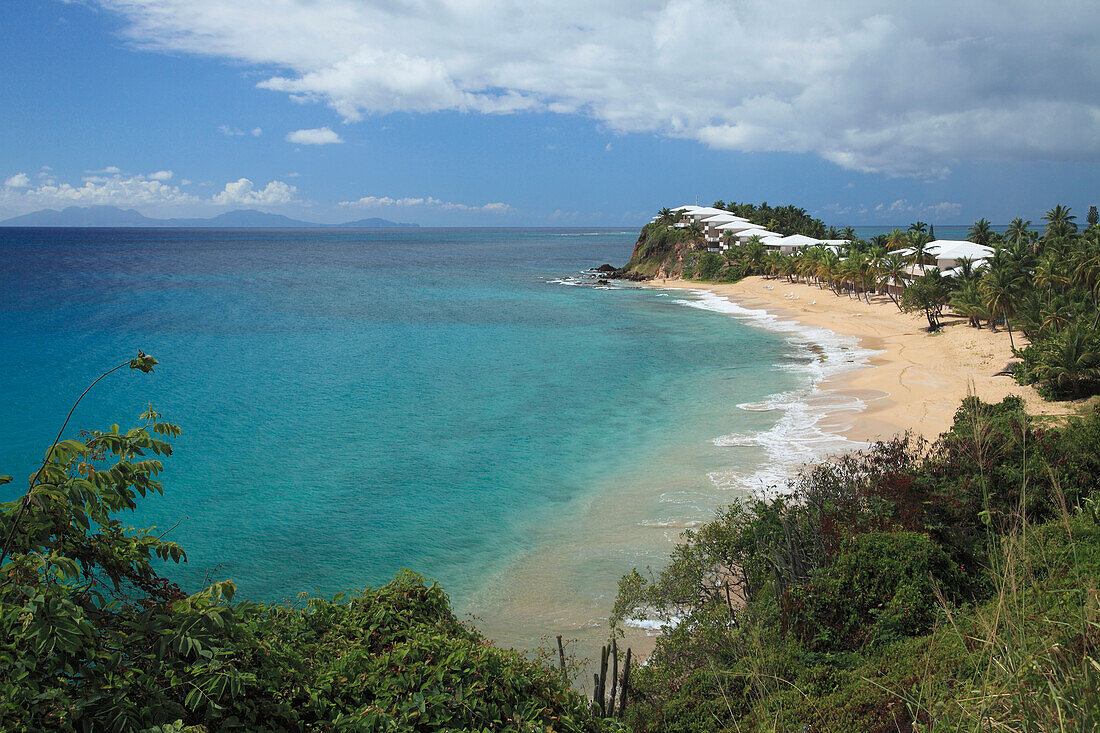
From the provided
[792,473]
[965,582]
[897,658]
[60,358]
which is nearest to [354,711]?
[897,658]

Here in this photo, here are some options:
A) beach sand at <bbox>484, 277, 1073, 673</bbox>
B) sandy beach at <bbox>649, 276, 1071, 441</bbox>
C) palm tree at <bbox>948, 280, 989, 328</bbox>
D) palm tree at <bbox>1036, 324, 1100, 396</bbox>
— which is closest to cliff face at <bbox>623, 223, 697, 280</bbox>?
sandy beach at <bbox>649, 276, 1071, 441</bbox>

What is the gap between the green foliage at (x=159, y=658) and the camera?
15.0ft

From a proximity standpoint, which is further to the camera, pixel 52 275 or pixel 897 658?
pixel 52 275

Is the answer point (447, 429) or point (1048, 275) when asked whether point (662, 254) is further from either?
point (447, 429)

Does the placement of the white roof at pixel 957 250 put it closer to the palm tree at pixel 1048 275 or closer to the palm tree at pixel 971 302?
the palm tree at pixel 971 302

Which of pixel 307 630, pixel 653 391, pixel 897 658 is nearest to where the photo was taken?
pixel 307 630

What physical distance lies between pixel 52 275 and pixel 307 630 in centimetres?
12508

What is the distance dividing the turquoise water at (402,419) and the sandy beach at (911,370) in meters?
4.97

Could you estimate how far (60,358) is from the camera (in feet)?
158

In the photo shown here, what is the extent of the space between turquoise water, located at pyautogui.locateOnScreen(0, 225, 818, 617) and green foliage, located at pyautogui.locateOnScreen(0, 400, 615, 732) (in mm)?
6982

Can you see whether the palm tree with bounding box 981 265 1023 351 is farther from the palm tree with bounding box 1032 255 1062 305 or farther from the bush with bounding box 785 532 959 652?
the bush with bounding box 785 532 959 652

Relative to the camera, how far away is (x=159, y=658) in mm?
5141

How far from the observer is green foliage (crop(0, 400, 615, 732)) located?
15.0 ft

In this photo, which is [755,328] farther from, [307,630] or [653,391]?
[307,630]
